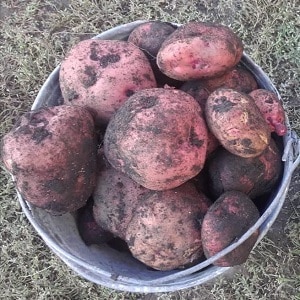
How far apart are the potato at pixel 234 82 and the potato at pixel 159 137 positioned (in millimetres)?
129

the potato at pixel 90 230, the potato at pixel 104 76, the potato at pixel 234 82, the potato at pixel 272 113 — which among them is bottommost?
the potato at pixel 90 230

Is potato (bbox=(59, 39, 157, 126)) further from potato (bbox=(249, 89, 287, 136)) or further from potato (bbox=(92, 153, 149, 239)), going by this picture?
potato (bbox=(249, 89, 287, 136))

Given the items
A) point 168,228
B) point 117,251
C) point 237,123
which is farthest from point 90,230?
point 237,123

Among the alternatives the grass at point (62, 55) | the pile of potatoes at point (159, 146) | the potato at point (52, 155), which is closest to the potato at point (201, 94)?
the pile of potatoes at point (159, 146)

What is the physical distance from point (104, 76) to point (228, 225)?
45 cm

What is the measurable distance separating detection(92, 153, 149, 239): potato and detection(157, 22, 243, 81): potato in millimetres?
281

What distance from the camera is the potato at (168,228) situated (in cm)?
116

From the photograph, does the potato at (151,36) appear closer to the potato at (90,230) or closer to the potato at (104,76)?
the potato at (104,76)

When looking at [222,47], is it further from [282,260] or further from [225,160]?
[282,260]

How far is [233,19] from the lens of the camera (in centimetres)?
188

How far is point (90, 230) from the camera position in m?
1.31

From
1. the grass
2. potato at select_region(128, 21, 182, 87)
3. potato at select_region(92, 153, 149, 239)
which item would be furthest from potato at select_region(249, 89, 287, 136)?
the grass

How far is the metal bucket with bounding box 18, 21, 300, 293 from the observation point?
3.64 ft

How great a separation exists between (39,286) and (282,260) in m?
0.84
